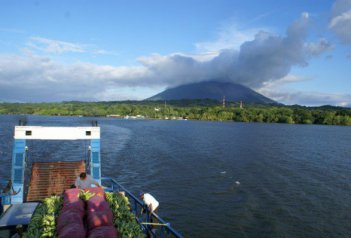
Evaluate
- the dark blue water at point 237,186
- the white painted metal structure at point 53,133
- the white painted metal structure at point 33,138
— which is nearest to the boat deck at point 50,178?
the white painted metal structure at point 33,138

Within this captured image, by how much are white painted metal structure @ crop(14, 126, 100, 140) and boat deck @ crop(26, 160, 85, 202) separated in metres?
1.53

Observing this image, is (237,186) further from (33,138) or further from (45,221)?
(45,221)

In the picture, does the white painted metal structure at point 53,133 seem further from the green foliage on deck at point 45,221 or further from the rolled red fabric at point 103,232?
the rolled red fabric at point 103,232

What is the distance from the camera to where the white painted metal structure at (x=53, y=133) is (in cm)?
1533

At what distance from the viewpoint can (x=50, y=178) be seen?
610 inches

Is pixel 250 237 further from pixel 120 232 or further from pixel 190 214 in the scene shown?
pixel 120 232

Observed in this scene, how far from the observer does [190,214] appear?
20500 millimetres

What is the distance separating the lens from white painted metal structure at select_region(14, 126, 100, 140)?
1533 cm

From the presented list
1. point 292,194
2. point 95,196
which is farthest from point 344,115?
point 95,196

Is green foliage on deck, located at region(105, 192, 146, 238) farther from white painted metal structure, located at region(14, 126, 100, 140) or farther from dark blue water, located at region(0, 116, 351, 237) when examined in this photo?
dark blue water, located at region(0, 116, 351, 237)

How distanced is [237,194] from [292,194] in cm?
455

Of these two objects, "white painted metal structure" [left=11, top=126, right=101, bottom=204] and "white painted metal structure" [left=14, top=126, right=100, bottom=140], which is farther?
"white painted metal structure" [left=14, top=126, right=100, bottom=140]

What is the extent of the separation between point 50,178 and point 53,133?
217cm

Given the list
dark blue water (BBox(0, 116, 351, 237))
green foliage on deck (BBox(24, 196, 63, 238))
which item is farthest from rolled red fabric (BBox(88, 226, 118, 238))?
dark blue water (BBox(0, 116, 351, 237))
